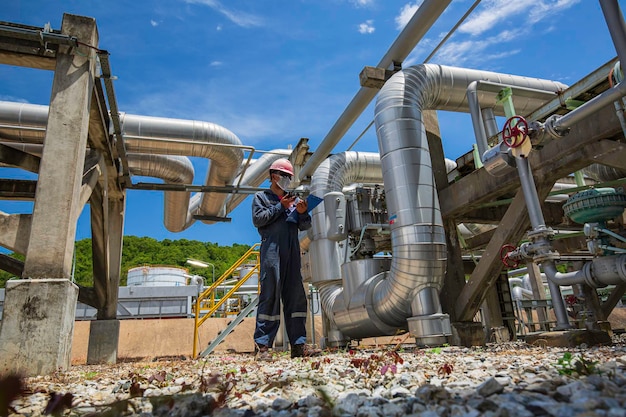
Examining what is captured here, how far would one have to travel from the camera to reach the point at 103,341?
653 centimetres

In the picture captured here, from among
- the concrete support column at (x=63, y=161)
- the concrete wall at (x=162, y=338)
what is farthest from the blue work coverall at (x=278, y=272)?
the concrete wall at (x=162, y=338)

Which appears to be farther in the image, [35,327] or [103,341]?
[103,341]

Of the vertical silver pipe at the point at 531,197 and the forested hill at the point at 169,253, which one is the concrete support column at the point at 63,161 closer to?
the vertical silver pipe at the point at 531,197

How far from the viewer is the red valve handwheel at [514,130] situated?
3.35m

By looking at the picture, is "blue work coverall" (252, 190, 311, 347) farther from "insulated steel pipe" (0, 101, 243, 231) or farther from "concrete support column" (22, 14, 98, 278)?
"insulated steel pipe" (0, 101, 243, 231)

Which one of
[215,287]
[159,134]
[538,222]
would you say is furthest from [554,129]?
[215,287]

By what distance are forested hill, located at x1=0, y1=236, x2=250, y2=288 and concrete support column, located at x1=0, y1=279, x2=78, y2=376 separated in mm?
29978

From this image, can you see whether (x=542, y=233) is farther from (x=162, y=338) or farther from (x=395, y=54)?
(x=162, y=338)

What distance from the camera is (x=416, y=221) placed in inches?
159

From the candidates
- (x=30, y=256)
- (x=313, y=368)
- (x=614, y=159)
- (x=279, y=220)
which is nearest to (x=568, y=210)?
(x=614, y=159)

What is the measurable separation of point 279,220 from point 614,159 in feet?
9.29

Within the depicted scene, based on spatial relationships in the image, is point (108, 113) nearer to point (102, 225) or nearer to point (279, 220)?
point (102, 225)

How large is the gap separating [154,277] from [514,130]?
1841 cm

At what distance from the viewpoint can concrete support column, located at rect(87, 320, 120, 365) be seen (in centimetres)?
645
